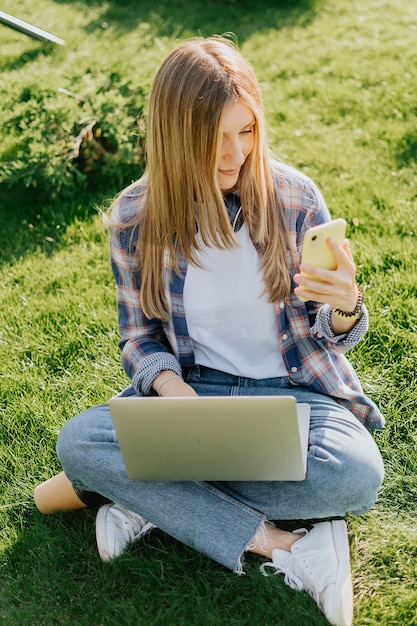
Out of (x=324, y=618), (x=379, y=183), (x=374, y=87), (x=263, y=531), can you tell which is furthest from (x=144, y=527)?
(x=374, y=87)

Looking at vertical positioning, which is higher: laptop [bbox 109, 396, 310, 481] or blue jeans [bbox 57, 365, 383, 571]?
laptop [bbox 109, 396, 310, 481]

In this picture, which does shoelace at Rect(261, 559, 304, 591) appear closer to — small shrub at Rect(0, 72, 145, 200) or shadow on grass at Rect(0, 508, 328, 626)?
shadow on grass at Rect(0, 508, 328, 626)

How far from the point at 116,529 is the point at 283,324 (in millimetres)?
794

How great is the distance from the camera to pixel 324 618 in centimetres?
214

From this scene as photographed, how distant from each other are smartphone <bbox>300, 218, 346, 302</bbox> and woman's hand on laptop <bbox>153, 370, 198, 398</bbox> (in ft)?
1.77

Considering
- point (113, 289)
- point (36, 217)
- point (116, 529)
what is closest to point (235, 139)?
point (116, 529)

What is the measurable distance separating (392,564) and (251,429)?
0.68 metres

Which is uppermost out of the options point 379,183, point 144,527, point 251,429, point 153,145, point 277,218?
point 153,145

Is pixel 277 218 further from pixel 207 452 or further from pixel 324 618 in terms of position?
pixel 324 618

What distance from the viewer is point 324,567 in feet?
7.25

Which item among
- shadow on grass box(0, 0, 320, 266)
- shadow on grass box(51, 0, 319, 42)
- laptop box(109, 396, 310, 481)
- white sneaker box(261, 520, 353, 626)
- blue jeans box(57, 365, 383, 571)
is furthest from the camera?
shadow on grass box(51, 0, 319, 42)

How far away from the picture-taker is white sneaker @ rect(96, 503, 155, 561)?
7.84ft

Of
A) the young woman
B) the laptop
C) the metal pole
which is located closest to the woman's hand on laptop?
the young woman

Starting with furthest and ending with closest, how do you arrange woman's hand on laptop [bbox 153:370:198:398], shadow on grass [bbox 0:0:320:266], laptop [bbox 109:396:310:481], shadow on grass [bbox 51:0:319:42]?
shadow on grass [bbox 51:0:319:42]
shadow on grass [bbox 0:0:320:266]
woman's hand on laptop [bbox 153:370:198:398]
laptop [bbox 109:396:310:481]
